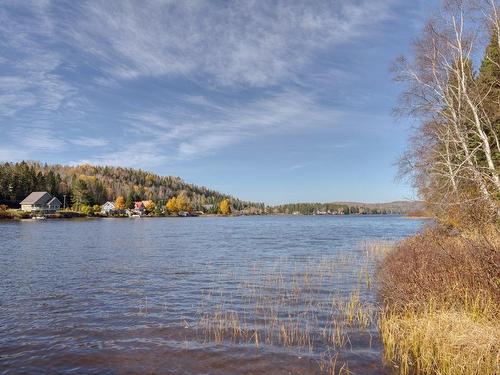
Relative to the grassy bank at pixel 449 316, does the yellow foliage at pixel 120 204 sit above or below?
above

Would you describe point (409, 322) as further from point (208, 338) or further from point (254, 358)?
point (208, 338)

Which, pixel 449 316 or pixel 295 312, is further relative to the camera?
pixel 295 312

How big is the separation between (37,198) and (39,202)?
1.66m

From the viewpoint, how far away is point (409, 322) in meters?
10.6

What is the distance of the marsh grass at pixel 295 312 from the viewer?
11.1 metres

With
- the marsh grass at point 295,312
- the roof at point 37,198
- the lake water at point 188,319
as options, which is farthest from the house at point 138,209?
the marsh grass at point 295,312

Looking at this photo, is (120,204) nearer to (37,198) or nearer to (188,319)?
(37,198)

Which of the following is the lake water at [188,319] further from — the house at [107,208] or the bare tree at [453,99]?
the house at [107,208]

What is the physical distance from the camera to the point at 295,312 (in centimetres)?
1448

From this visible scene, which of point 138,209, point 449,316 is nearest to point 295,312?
point 449,316

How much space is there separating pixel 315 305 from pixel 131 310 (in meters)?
7.23

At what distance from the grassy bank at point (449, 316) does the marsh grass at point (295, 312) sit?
1306 mm

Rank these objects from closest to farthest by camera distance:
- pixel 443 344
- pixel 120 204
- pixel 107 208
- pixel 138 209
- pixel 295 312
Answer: pixel 443 344
pixel 295 312
pixel 107 208
pixel 120 204
pixel 138 209

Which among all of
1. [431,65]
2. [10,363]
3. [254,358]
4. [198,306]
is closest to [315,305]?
[198,306]
